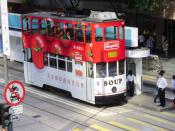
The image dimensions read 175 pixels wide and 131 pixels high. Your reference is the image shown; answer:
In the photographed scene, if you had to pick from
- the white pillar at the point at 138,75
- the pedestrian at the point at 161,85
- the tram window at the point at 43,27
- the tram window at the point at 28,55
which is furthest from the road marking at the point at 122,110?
the tram window at the point at 28,55

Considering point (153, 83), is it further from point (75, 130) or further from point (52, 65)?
point (75, 130)

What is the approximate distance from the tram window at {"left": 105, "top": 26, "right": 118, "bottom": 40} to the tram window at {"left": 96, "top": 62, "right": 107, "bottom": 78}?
46.6 inches

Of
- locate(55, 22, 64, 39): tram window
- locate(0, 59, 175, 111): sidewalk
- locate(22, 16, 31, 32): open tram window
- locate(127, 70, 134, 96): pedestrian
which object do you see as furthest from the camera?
locate(22, 16, 31, 32): open tram window

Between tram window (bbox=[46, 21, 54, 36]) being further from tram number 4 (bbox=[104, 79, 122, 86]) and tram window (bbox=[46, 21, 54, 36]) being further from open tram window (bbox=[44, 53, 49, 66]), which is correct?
tram number 4 (bbox=[104, 79, 122, 86])

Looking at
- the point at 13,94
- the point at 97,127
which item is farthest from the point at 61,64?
the point at 13,94

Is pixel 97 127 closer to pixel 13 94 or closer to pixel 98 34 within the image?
pixel 98 34

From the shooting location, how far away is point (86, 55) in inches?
808

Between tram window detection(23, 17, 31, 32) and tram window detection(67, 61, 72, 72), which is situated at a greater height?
tram window detection(23, 17, 31, 32)

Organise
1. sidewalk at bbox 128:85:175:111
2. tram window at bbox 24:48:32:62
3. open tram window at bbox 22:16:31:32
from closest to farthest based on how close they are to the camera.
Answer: sidewalk at bbox 128:85:175:111 → open tram window at bbox 22:16:31:32 → tram window at bbox 24:48:32:62

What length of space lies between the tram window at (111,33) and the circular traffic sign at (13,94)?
28.1ft

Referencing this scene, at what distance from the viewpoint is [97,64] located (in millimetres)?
20234

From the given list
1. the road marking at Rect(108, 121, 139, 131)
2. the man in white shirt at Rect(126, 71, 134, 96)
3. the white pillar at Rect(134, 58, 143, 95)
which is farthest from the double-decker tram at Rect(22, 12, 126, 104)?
the road marking at Rect(108, 121, 139, 131)

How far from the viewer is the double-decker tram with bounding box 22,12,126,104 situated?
20219 millimetres

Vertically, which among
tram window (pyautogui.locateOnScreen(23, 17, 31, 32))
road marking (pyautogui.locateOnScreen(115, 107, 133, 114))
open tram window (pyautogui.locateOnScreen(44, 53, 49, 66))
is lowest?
road marking (pyautogui.locateOnScreen(115, 107, 133, 114))
